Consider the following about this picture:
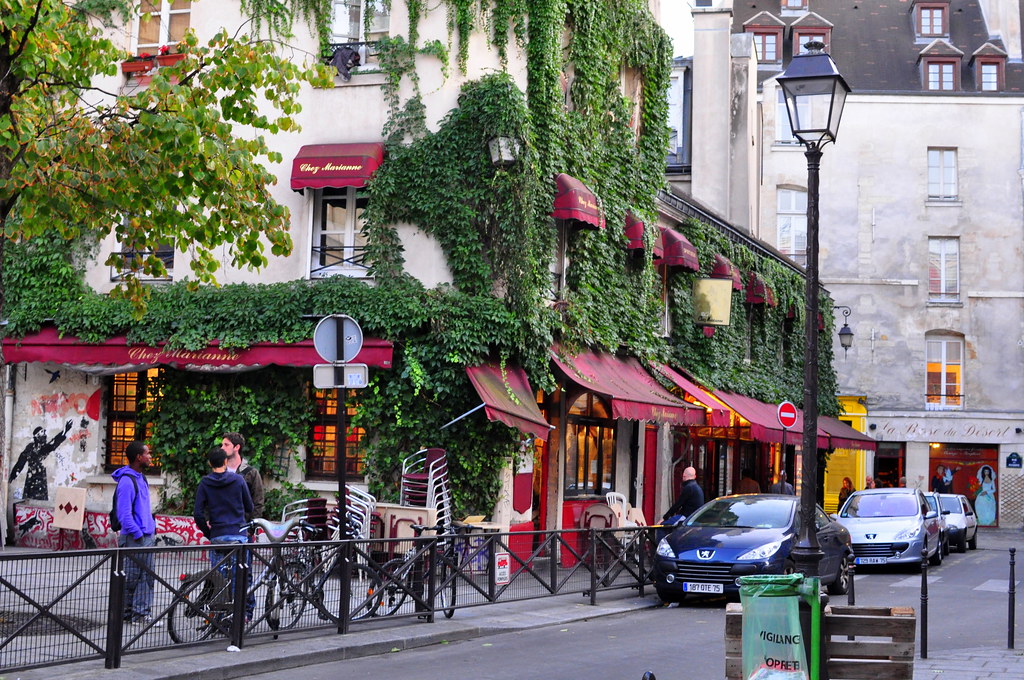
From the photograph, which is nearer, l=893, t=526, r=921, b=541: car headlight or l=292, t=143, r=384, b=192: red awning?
l=292, t=143, r=384, b=192: red awning

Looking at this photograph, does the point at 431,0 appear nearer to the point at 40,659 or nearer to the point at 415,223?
the point at 415,223

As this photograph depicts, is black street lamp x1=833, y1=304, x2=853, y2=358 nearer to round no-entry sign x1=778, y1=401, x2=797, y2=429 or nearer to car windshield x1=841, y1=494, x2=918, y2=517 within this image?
car windshield x1=841, y1=494, x2=918, y2=517

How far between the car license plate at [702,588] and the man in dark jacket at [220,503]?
6.46 metres

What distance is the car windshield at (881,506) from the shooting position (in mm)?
24328

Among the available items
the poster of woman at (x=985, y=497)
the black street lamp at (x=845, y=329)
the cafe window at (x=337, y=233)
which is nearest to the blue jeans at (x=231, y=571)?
the cafe window at (x=337, y=233)

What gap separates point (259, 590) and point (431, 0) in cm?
1036

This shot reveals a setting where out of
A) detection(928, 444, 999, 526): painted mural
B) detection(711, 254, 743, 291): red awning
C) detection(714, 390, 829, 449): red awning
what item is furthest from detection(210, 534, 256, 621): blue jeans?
detection(928, 444, 999, 526): painted mural

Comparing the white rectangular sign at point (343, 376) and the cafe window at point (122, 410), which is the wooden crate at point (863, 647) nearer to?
the white rectangular sign at point (343, 376)

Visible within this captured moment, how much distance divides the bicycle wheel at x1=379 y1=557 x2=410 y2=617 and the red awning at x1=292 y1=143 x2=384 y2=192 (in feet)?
22.7

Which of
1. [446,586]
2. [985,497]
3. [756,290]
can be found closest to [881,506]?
[756,290]

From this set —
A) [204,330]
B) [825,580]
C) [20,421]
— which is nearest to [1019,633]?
[825,580]

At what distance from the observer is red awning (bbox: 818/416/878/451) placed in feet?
107

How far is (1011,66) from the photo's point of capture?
4666 cm

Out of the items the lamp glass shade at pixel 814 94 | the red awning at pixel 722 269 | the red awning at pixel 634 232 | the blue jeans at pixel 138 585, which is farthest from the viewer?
the red awning at pixel 722 269
